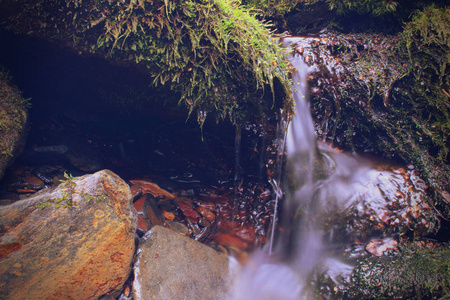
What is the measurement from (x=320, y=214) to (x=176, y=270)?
2.33 m

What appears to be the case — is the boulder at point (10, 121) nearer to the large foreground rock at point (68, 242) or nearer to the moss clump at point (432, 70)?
the large foreground rock at point (68, 242)

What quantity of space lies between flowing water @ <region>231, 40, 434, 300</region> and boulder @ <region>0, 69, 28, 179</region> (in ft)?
11.3

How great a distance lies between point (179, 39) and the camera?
3018 mm

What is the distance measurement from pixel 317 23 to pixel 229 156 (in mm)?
3251

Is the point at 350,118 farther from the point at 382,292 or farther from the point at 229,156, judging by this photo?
the point at 382,292

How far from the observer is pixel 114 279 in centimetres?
246

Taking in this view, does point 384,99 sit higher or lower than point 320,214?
higher

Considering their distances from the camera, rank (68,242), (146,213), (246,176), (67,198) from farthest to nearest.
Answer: (246,176), (146,213), (67,198), (68,242)

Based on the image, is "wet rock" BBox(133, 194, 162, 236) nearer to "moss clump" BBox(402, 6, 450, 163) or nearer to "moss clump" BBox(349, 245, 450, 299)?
"moss clump" BBox(349, 245, 450, 299)

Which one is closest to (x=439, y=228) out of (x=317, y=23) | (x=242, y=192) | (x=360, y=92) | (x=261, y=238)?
(x=360, y=92)

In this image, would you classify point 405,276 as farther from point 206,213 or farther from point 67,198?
point 67,198

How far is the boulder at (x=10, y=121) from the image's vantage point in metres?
2.73

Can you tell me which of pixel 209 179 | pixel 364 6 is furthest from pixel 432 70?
pixel 209 179

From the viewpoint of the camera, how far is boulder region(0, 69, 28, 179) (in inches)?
108
